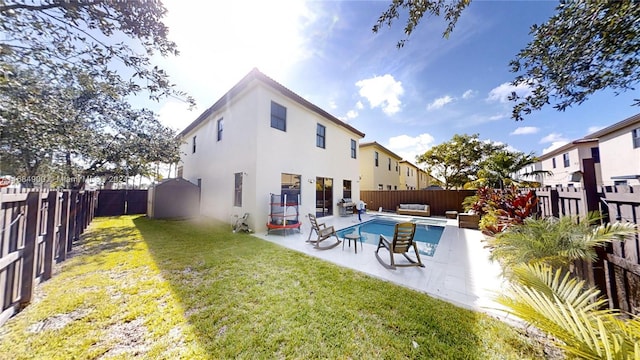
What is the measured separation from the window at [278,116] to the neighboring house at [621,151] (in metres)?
17.9

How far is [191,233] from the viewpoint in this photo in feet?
25.6

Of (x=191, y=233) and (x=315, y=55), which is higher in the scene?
(x=315, y=55)

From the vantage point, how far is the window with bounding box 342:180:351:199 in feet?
44.1

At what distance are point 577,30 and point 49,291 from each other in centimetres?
1036

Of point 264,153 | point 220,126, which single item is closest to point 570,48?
point 264,153

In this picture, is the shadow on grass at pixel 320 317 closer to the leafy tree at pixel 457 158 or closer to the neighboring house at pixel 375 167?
the neighboring house at pixel 375 167

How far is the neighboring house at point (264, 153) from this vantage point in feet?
27.5

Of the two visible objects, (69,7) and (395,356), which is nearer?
(395,356)

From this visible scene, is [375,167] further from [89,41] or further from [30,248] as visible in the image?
[30,248]

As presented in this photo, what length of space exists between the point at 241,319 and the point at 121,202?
53.7 ft

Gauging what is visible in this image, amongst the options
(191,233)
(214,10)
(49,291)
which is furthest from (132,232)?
(214,10)

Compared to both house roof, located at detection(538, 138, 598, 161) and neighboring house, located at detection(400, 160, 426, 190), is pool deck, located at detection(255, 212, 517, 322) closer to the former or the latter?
house roof, located at detection(538, 138, 598, 161)

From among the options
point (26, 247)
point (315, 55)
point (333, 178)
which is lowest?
point (26, 247)

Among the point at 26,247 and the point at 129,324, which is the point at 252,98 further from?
the point at 129,324
